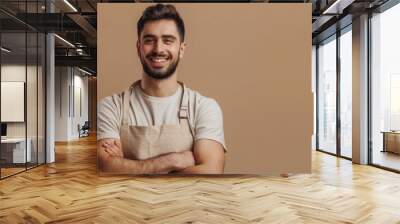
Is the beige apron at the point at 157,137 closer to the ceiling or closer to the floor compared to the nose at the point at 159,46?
closer to the floor

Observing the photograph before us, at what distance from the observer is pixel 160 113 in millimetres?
6613

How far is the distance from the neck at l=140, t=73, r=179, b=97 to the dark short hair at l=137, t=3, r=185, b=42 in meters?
0.74

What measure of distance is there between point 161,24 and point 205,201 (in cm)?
315

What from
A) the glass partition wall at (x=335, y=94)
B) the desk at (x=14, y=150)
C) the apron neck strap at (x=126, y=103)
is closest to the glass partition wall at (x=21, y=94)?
the desk at (x=14, y=150)

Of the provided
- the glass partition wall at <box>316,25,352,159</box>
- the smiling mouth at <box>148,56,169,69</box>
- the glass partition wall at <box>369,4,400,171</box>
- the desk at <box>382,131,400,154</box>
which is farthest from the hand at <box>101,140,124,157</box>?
the glass partition wall at <box>316,25,352,159</box>

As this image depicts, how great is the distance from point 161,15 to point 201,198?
126 inches

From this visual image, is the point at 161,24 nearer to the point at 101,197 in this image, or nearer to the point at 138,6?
the point at 138,6

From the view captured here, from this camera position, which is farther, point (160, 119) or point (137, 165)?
point (137, 165)

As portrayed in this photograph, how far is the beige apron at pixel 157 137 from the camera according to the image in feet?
21.7

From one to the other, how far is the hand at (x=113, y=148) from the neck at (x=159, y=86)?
1.02 m

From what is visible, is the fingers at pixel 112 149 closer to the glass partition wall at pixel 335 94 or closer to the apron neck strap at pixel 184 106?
the apron neck strap at pixel 184 106

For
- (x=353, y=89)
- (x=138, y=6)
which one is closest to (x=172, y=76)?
(x=138, y=6)

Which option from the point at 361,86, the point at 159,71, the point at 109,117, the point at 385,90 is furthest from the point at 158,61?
the point at 385,90

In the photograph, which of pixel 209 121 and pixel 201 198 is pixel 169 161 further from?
pixel 201 198
